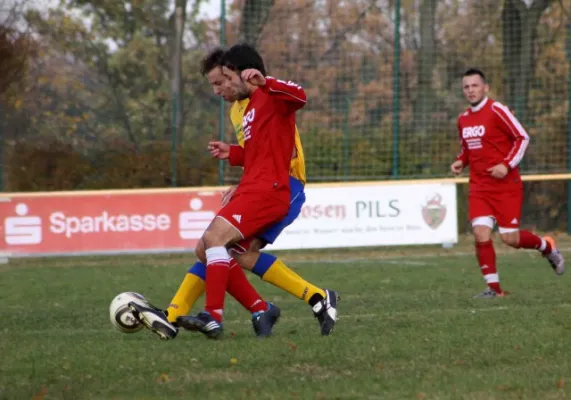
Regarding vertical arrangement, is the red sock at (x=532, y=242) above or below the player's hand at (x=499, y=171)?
below

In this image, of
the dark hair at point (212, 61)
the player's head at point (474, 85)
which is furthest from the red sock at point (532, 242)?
the dark hair at point (212, 61)

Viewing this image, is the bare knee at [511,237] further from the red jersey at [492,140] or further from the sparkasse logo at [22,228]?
the sparkasse logo at [22,228]

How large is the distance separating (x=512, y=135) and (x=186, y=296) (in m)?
4.21

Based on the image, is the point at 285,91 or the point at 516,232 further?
the point at 516,232

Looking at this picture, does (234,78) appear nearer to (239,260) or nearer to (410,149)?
(239,260)

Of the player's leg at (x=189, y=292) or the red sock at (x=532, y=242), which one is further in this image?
the red sock at (x=532, y=242)

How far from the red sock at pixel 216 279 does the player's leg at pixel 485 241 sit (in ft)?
12.1

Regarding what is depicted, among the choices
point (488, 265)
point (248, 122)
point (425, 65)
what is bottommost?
point (488, 265)

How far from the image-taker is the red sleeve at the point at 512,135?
10062 millimetres

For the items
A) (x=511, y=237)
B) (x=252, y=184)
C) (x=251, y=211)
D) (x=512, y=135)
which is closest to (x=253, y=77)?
(x=252, y=184)

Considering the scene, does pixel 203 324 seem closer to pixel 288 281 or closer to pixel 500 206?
pixel 288 281

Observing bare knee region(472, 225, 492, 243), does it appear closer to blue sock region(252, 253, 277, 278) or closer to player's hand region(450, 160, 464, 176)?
player's hand region(450, 160, 464, 176)

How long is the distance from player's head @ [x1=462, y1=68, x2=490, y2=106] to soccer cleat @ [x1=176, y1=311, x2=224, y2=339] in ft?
14.1

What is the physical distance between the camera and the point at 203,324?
6.64 m
